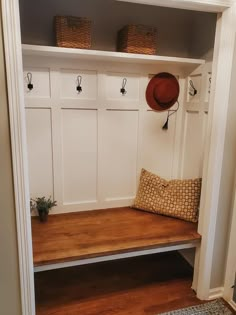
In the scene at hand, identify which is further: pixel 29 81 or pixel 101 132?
pixel 101 132

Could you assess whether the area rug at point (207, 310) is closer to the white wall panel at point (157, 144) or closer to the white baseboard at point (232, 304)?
the white baseboard at point (232, 304)

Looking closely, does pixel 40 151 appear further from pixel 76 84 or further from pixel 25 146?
pixel 25 146

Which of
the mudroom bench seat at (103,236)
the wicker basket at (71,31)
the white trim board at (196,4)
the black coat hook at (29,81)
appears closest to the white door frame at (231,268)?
the mudroom bench seat at (103,236)

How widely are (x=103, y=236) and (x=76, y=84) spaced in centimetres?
115

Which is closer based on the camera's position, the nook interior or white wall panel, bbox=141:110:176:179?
the nook interior

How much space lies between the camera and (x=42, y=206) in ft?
7.00

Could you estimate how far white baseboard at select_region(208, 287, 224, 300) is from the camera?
81.4 inches

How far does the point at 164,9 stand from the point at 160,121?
90cm

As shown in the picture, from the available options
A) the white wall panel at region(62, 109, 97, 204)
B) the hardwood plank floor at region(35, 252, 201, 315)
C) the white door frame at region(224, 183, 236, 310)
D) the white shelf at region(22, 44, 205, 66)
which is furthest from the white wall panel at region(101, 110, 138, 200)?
the white door frame at region(224, 183, 236, 310)

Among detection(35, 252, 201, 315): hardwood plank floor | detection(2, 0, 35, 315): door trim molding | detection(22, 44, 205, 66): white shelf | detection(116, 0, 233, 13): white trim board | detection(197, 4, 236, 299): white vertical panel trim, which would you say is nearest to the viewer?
detection(2, 0, 35, 315): door trim molding

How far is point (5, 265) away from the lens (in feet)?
5.12

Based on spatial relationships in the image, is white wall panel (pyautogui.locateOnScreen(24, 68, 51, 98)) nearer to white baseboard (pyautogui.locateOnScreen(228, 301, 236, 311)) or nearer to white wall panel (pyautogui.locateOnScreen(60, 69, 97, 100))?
white wall panel (pyautogui.locateOnScreen(60, 69, 97, 100))

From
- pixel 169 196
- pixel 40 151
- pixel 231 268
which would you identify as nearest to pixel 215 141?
pixel 169 196

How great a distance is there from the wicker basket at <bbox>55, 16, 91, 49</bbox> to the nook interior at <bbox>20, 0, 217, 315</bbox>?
0.07 meters
